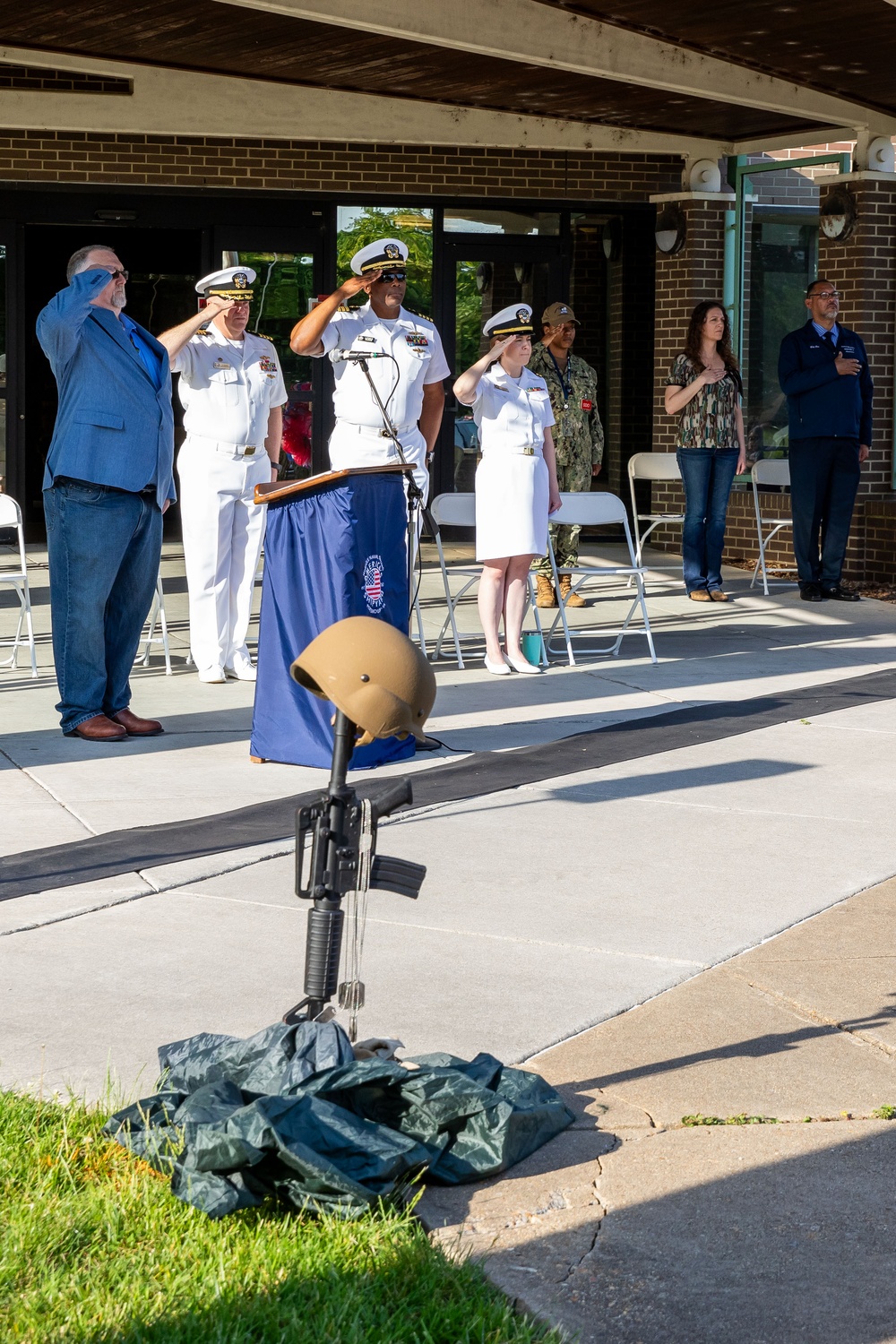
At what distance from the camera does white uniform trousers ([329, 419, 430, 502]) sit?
8.07 m

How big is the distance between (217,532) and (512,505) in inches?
60.2

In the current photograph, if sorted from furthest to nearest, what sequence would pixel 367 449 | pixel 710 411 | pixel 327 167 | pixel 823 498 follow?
pixel 327 167 < pixel 823 498 < pixel 710 411 < pixel 367 449

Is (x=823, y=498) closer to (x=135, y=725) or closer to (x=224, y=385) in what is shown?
(x=224, y=385)

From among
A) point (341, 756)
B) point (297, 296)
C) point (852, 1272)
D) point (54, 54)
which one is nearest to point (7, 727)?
point (341, 756)

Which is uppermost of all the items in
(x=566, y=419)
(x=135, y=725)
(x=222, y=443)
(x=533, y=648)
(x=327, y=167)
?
(x=327, y=167)

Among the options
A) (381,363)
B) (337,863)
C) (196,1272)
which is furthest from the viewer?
(381,363)

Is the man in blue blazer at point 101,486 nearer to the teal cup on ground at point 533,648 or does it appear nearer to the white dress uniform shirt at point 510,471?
the white dress uniform shirt at point 510,471

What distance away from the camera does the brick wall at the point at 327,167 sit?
13.8 metres

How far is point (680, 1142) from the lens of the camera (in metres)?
3.44

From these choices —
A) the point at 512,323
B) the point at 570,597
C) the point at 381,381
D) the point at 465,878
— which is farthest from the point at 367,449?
the point at 570,597

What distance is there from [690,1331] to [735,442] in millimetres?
9463

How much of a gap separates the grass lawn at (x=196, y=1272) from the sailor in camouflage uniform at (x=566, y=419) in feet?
26.6

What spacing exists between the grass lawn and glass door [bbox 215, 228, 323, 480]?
Result: 12157mm

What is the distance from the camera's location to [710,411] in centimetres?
1155
